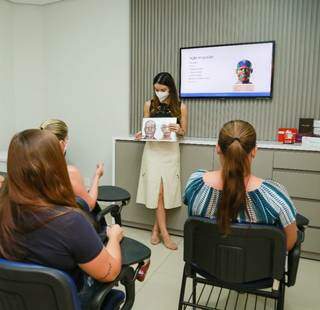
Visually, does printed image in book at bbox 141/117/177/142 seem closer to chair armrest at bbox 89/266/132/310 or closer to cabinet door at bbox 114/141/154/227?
cabinet door at bbox 114/141/154/227

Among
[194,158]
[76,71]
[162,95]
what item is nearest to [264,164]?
[194,158]

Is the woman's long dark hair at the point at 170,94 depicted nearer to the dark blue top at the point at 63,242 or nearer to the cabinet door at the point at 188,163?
the cabinet door at the point at 188,163

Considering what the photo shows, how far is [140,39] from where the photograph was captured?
3547mm

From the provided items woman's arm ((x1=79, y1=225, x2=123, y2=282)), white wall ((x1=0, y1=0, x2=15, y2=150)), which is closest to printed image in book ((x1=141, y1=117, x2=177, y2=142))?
woman's arm ((x1=79, y1=225, x2=123, y2=282))

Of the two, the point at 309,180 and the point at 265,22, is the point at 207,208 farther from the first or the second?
the point at 265,22

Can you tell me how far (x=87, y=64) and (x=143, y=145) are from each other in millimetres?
1488

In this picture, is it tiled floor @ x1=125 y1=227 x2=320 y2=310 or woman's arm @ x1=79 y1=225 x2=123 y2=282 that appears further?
tiled floor @ x1=125 y1=227 x2=320 y2=310

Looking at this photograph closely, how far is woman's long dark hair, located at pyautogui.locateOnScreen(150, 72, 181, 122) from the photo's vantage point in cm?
276

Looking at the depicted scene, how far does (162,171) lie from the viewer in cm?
289

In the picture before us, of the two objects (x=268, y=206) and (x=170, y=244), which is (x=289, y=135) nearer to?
(x=170, y=244)

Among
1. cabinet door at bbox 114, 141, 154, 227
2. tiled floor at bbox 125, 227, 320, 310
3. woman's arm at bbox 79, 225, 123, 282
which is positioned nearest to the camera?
woman's arm at bbox 79, 225, 123, 282

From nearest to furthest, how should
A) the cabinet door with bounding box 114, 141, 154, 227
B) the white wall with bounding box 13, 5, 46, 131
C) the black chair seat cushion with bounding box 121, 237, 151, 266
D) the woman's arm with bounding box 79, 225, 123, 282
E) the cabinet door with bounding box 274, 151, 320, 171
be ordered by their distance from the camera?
the woman's arm with bounding box 79, 225, 123, 282, the black chair seat cushion with bounding box 121, 237, 151, 266, the cabinet door with bounding box 274, 151, 320, 171, the cabinet door with bounding box 114, 141, 154, 227, the white wall with bounding box 13, 5, 46, 131

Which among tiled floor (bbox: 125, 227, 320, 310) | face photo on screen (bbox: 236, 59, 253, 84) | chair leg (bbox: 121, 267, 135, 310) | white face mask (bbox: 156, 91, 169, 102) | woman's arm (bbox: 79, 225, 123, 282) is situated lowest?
tiled floor (bbox: 125, 227, 320, 310)

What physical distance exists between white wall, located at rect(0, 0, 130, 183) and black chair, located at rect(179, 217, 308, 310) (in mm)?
2515
